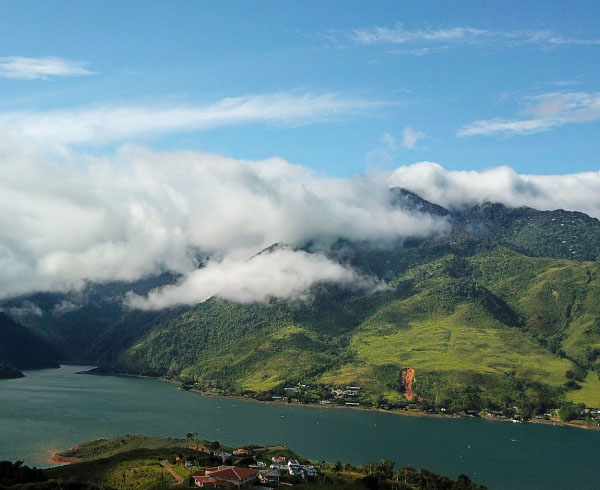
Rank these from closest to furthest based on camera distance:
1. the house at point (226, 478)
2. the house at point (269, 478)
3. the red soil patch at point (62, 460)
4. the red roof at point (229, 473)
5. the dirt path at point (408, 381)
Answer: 1. the house at point (226, 478)
2. the red roof at point (229, 473)
3. the house at point (269, 478)
4. the red soil patch at point (62, 460)
5. the dirt path at point (408, 381)

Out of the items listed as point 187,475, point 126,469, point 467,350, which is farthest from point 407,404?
point 187,475

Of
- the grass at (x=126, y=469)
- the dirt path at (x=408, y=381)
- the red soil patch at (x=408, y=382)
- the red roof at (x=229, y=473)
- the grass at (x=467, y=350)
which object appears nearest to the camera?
the red roof at (x=229, y=473)

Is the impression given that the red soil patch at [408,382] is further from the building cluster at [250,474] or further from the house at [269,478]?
the house at [269,478]

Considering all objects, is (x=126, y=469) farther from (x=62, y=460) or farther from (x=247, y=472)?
(x=62, y=460)

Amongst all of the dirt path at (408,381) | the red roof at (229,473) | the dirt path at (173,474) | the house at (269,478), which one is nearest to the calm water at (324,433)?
the dirt path at (408,381)

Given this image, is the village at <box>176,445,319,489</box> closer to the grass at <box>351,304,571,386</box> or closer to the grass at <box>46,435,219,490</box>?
the grass at <box>46,435,219,490</box>

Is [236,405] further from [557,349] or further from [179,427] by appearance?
[557,349]
